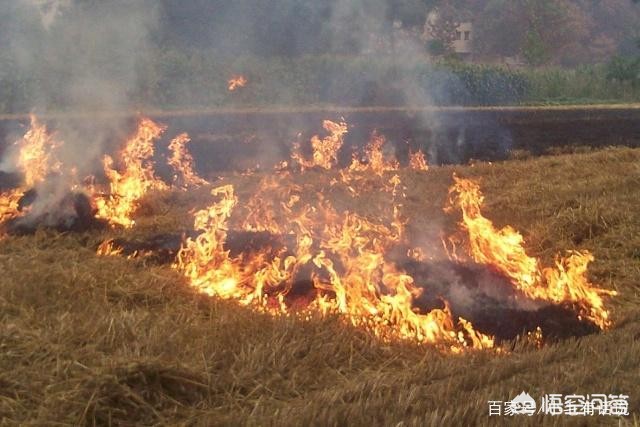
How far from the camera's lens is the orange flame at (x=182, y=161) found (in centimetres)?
1269

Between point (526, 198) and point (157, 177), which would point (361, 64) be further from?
point (526, 198)

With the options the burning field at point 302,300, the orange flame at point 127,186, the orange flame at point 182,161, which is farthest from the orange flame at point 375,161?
the orange flame at point 127,186

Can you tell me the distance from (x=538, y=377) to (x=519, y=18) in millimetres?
33876

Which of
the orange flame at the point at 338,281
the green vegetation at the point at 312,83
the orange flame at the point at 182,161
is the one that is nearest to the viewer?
the orange flame at the point at 338,281

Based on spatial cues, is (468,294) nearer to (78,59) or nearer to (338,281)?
(338,281)

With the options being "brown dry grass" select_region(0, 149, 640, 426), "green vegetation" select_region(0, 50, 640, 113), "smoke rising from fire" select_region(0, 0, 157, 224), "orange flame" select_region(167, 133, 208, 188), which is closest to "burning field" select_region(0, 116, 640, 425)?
"brown dry grass" select_region(0, 149, 640, 426)

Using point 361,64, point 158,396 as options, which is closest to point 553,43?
point 361,64

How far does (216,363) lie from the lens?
422 cm

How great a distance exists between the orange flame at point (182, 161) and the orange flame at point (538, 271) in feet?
19.7

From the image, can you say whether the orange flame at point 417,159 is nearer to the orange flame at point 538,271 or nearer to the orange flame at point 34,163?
the orange flame at point 538,271

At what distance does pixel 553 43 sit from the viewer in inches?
1389

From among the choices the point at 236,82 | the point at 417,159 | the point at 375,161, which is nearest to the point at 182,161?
the point at 375,161

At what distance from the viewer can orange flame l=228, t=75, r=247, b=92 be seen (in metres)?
18.8

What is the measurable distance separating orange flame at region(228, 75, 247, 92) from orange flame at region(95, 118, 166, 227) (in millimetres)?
7403
